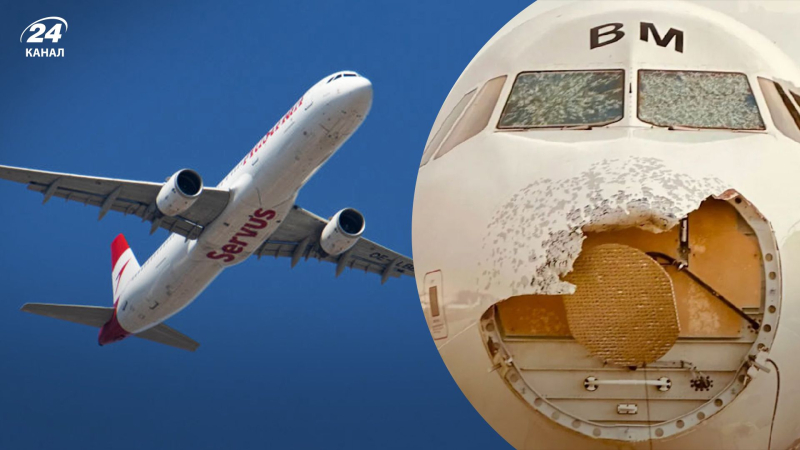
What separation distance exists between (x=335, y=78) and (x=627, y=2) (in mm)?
24439

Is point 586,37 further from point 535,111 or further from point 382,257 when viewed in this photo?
point 382,257

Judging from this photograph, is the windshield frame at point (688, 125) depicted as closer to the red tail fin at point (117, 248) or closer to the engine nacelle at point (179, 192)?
the engine nacelle at point (179, 192)

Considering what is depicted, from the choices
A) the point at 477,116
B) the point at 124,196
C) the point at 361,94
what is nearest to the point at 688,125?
the point at 477,116

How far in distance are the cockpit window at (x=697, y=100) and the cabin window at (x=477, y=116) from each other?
2.17 ft

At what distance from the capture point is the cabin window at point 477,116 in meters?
4.87

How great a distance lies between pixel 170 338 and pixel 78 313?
143 inches

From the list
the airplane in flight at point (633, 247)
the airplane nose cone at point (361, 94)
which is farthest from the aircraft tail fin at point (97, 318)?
the airplane in flight at point (633, 247)

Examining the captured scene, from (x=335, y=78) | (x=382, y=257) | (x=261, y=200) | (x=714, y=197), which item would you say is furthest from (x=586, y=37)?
(x=382, y=257)

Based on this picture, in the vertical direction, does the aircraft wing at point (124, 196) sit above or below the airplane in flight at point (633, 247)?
above

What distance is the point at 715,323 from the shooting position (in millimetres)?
4156

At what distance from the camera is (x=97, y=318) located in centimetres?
4250

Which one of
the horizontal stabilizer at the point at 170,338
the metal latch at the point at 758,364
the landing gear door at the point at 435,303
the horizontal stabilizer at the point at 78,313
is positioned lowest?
the metal latch at the point at 758,364

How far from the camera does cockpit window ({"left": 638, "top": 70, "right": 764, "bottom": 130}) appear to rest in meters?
4.46

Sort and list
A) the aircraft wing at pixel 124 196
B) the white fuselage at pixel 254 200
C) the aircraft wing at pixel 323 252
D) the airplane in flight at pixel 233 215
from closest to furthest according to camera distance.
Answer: the white fuselage at pixel 254 200
the airplane in flight at pixel 233 215
the aircraft wing at pixel 124 196
the aircraft wing at pixel 323 252
